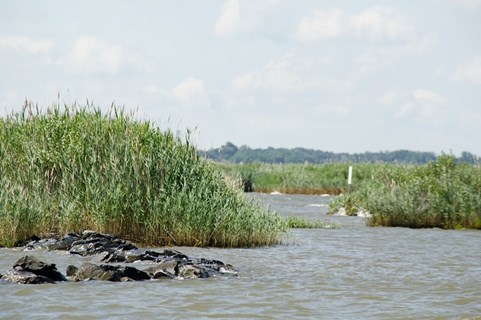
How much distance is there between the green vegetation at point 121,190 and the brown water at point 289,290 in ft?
2.23

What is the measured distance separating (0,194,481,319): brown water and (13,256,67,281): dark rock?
363mm

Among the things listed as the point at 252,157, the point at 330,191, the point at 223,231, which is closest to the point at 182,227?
the point at 223,231

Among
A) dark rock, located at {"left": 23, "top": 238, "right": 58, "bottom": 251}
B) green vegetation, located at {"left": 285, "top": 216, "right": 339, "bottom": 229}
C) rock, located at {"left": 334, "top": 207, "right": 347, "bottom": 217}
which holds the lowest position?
dark rock, located at {"left": 23, "top": 238, "right": 58, "bottom": 251}

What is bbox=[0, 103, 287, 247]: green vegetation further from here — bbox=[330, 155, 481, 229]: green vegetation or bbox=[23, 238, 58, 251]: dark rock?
bbox=[330, 155, 481, 229]: green vegetation

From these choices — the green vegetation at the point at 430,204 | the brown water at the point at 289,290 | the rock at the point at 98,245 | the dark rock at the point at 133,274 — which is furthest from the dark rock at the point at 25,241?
the green vegetation at the point at 430,204

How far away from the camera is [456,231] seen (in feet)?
79.0

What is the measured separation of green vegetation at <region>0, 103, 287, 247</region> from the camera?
17.2 m

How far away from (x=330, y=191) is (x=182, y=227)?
102 ft

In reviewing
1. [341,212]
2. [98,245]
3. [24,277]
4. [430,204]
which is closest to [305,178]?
[341,212]

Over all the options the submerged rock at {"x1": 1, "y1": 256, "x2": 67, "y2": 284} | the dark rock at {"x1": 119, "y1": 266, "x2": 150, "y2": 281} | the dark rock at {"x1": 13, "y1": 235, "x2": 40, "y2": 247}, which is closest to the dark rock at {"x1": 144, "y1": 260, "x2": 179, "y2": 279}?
the dark rock at {"x1": 119, "y1": 266, "x2": 150, "y2": 281}

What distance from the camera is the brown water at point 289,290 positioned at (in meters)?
10.4

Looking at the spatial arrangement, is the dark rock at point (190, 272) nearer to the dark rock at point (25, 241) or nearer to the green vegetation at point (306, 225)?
the dark rock at point (25, 241)

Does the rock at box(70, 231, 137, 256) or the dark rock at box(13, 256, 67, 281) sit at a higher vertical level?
the rock at box(70, 231, 137, 256)

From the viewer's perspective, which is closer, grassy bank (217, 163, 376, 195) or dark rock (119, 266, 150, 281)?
dark rock (119, 266, 150, 281)
